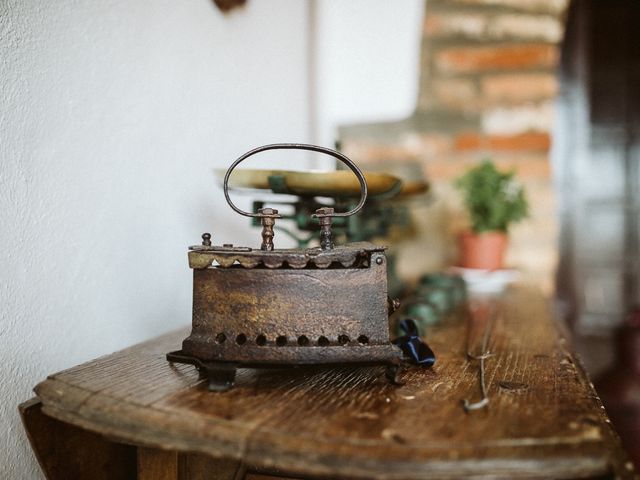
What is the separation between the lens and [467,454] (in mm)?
691

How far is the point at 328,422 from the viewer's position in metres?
0.79

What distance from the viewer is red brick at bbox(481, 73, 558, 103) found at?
105 inches

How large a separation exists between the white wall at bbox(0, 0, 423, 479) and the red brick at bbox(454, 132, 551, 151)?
44.8 inches

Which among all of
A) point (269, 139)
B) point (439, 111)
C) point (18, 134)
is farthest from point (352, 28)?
point (18, 134)

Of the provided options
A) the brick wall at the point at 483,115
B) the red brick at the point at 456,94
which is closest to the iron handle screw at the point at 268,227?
the brick wall at the point at 483,115

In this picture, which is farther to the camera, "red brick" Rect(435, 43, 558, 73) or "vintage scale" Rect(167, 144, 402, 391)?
"red brick" Rect(435, 43, 558, 73)

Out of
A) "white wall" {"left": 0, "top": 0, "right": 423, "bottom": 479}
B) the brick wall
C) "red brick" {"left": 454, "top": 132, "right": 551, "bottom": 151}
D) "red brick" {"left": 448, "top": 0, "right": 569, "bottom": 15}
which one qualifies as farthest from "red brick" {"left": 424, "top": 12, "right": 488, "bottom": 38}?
"white wall" {"left": 0, "top": 0, "right": 423, "bottom": 479}

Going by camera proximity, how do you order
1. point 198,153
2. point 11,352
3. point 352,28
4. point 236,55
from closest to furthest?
point 11,352 < point 198,153 < point 236,55 < point 352,28

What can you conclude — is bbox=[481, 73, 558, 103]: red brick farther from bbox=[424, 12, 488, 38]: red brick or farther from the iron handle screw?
the iron handle screw

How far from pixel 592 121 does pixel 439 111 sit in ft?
3.01

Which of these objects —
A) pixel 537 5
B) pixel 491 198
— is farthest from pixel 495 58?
pixel 491 198

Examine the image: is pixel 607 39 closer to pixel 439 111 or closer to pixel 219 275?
pixel 439 111

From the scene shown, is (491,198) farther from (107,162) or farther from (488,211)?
(107,162)

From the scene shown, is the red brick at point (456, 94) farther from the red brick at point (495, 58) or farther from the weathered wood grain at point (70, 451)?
the weathered wood grain at point (70, 451)
